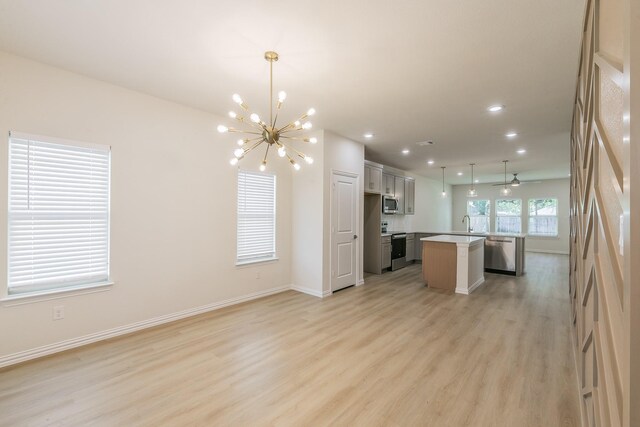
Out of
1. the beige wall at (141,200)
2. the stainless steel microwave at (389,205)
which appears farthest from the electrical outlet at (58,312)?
the stainless steel microwave at (389,205)

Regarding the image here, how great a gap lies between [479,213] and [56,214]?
517 inches

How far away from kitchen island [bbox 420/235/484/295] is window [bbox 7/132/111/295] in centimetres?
511

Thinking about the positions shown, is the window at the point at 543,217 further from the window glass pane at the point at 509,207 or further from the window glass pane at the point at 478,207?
the window glass pane at the point at 478,207

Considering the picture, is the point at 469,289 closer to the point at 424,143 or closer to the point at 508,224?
the point at 424,143

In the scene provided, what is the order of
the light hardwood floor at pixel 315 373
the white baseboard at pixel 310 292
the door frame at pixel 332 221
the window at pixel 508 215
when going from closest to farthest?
1. the light hardwood floor at pixel 315 373
2. the white baseboard at pixel 310 292
3. the door frame at pixel 332 221
4. the window at pixel 508 215

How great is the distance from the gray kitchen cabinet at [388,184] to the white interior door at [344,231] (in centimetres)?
187

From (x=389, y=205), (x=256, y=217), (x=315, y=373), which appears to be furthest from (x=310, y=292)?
(x=389, y=205)

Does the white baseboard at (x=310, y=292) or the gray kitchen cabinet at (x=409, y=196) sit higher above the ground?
the gray kitchen cabinet at (x=409, y=196)

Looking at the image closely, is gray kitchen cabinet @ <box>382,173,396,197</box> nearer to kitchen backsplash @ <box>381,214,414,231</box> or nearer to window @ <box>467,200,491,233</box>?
kitchen backsplash @ <box>381,214,414,231</box>

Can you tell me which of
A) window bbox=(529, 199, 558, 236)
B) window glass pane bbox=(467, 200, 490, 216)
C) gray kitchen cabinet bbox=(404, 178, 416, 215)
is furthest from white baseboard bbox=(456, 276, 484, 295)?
window glass pane bbox=(467, 200, 490, 216)

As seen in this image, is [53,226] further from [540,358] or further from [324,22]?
[540,358]

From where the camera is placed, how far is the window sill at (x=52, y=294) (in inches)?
106

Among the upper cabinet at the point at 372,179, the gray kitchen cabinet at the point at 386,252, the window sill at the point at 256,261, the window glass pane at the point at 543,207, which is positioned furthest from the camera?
the window glass pane at the point at 543,207

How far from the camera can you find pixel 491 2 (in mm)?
2000
